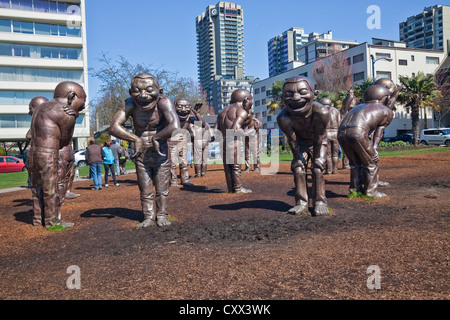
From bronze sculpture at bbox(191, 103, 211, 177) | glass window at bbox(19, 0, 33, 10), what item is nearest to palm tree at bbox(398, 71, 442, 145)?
bronze sculpture at bbox(191, 103, 211, 177)

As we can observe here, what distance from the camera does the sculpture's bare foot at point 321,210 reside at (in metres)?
5.99

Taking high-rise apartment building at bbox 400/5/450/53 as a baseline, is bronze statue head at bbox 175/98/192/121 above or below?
below

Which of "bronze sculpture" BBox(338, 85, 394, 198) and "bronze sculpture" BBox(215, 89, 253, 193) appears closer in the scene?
"bronze sculpture" BBox(338, 85, 394, 198)

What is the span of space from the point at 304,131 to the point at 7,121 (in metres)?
42.6

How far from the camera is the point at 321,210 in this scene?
6012 mm

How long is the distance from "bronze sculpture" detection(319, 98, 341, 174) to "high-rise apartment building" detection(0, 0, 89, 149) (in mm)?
34041

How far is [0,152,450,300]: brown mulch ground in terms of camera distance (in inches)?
127

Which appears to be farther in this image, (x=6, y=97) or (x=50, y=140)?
(x=6, y=97)

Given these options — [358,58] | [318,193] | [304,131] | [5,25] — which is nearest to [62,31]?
[5,25]

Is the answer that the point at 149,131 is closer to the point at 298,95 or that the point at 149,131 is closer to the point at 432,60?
the point at 298,95

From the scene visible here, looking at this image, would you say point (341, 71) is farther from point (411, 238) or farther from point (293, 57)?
point (293, 57)

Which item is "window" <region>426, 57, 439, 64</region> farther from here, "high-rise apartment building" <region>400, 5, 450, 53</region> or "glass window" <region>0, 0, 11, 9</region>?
"glass window" <region>0, 0, 11, 9</region>

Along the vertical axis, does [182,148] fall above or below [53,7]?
below
